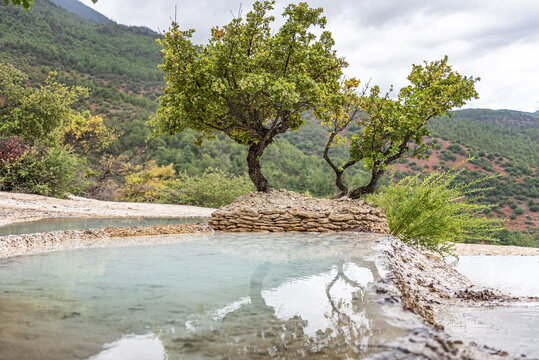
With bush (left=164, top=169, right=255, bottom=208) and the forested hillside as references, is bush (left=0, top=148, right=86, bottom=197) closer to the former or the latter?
bush (left=164, top=169, right=255, bottom=208)

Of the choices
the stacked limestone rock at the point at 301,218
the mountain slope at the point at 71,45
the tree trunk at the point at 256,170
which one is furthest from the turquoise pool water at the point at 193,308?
the mountain slope at the point at 71,45

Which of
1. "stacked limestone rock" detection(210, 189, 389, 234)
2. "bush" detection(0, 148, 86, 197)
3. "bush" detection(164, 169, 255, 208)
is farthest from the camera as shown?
"bush" detection(164, 169, 255, 208)

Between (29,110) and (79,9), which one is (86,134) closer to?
(29,110)

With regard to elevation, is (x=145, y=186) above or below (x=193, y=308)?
above

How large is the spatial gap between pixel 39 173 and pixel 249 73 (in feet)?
23.5

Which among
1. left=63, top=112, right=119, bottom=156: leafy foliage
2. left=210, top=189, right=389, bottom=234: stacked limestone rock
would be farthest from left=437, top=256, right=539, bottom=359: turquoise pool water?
left=63, top=112, right=119, bottom=156: leafy foliage

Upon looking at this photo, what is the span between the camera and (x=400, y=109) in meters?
7.00

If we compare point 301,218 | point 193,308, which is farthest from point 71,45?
point 193,308

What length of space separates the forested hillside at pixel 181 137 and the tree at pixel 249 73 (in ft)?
61.8

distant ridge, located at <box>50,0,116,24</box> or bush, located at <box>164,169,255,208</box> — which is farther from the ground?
distant ridge, located at <box>50,0,116,24</box>

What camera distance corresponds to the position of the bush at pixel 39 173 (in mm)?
9359

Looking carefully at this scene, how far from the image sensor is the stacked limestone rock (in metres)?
5.89

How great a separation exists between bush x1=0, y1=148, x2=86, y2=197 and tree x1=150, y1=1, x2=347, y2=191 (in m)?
4.83

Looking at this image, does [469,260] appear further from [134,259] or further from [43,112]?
[43,112]
